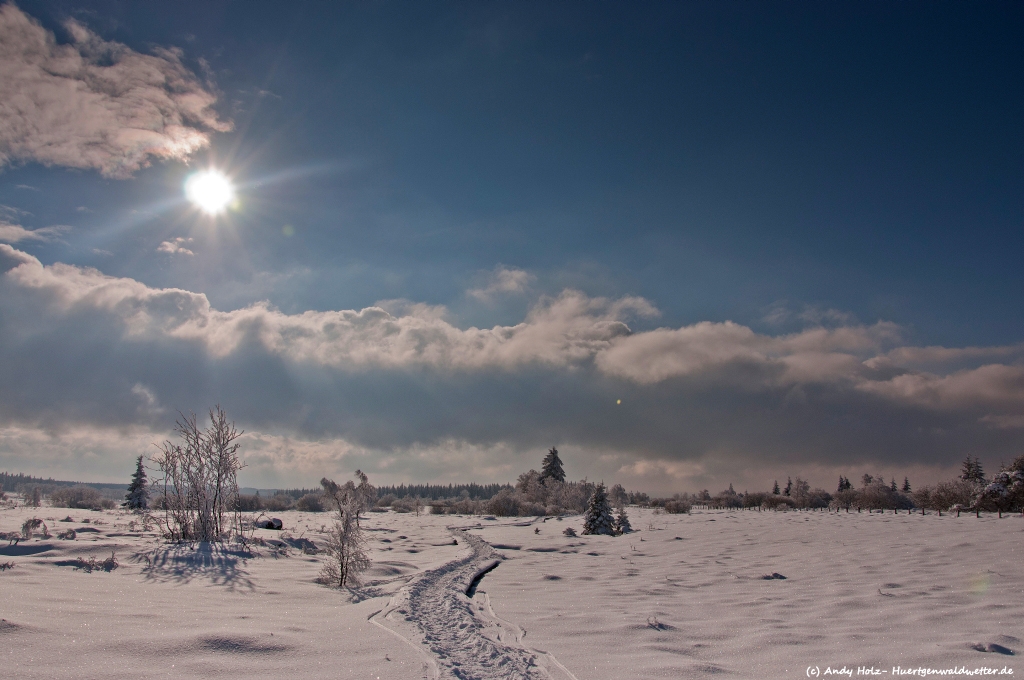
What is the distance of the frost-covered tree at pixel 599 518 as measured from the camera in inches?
1385

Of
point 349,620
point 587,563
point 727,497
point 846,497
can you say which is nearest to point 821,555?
point 587,563

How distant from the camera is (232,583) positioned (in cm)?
1356

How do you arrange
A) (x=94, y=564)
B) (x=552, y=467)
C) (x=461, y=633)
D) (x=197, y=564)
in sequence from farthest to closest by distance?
(x=552, y=467)
(x=197, y=564)
(x=94, y=564)
(x=461, y=633)

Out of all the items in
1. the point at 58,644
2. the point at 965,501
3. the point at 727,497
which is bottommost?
the point at 727,497

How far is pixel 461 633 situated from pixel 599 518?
27.6 meters

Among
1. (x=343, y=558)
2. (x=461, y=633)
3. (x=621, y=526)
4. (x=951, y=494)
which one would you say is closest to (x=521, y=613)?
(x=461, y=633)

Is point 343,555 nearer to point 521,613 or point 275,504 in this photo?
point 521,613

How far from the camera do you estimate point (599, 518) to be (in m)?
35.7

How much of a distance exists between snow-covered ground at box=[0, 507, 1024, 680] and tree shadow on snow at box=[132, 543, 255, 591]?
10cm

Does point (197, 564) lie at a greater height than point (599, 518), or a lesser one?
greater

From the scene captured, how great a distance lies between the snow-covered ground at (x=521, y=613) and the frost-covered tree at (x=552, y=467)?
5862cm

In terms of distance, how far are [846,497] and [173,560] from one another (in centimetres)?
5721

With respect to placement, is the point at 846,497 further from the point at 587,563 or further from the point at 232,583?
the point at 232,583

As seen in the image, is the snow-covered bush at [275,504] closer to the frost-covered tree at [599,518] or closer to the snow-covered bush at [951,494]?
the frost-covered tree at [599,518]
